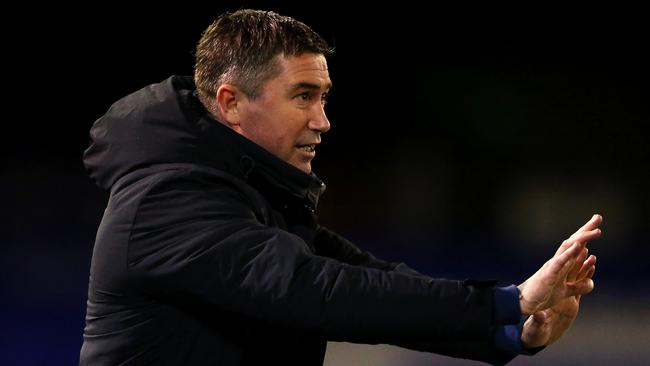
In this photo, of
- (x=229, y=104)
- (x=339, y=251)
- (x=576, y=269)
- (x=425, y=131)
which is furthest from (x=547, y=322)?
(x=425, y=131)

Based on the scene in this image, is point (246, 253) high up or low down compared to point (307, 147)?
down

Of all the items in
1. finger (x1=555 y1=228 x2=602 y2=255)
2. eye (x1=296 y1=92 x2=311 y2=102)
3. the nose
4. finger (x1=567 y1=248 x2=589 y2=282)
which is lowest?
finger (x1=567 y1=248 x2=589 y2=282)

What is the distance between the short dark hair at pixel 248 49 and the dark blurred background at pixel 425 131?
1.55 meters

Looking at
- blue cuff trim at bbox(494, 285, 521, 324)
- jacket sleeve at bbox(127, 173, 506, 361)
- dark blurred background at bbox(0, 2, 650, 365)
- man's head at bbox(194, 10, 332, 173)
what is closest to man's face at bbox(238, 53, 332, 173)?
man's head at bbox(194, 10, 332, 173)

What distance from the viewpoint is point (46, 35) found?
2.75 metres

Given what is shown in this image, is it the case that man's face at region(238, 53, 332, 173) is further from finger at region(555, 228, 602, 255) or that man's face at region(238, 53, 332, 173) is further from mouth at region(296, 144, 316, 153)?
finger at region(555, 228, 602, 255)

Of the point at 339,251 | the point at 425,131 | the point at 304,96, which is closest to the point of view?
the point at 304,96

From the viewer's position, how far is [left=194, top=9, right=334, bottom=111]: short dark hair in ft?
3.59

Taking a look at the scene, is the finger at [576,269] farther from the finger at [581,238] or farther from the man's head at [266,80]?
the man's head at [266,80]

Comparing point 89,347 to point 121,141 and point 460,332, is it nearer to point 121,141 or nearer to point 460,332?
point 121,141

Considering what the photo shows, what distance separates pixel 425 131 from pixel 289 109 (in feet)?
6.00

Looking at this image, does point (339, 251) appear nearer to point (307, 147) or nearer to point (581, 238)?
point (307, 147)

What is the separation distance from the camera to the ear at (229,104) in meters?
1.10

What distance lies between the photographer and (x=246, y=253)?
92cm
